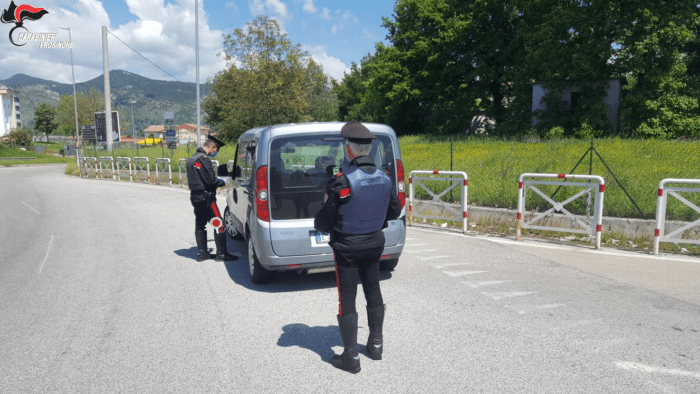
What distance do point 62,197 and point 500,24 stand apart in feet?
116

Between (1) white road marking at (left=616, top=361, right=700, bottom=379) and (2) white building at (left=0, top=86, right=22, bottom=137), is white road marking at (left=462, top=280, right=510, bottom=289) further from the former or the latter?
(2) white building at (left=0, top=86, right=22, bottom=137)

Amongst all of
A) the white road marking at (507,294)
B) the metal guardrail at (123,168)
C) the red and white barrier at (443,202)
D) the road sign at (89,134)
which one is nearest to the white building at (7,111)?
the road sign at (89,134)

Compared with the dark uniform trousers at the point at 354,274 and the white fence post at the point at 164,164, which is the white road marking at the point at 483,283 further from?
the white fence post at the point at 164,164

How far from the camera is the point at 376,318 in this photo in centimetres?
361

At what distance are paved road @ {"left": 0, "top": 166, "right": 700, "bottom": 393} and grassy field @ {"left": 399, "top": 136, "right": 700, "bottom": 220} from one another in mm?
1871

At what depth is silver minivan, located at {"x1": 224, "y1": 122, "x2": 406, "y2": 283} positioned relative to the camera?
5355mm

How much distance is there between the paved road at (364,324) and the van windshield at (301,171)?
99 cm

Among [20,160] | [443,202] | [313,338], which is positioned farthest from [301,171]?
[20,160]

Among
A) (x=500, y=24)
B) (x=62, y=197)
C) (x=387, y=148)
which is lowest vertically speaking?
(x=62, y=197)

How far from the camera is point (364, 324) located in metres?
4.51

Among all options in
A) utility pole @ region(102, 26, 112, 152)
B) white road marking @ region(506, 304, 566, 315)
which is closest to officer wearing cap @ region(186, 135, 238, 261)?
white road marking @ region(506, 304, 566, 315)

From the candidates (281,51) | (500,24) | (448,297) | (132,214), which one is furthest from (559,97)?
(448,297)

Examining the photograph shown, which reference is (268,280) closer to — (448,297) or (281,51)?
(448,297)

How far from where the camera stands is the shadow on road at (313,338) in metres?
3.96
